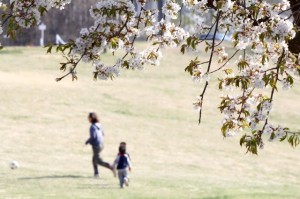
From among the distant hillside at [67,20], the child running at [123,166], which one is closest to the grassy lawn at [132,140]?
the child running at [123,166]

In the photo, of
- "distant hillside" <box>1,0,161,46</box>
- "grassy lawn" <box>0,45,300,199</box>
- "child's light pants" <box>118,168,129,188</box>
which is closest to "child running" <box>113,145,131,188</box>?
"child's light pants" <box>118,168,129,188</box>

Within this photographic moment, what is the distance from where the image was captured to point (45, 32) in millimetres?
70375

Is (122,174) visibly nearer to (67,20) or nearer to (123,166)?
(123,166)

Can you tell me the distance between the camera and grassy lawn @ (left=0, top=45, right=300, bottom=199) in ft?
74.9

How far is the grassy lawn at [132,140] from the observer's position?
22844 millimetres

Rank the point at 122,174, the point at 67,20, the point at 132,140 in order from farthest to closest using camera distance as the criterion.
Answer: the point at 67,20
the point at 132,140
the point at 122,174

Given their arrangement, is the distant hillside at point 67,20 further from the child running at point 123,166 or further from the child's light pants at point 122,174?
the child's light pants at point 122,174

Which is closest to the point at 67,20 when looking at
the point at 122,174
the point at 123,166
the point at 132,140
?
the point at 132,140

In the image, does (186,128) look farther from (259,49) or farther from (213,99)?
(259,49)

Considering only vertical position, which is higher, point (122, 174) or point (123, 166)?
point (123, 166)

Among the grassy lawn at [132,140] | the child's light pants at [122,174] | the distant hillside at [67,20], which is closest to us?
the child's light pants at [122,174]

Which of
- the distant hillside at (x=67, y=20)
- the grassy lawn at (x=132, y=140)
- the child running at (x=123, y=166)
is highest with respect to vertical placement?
the distant hillside at (x=67, y=20)

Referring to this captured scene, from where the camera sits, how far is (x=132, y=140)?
35594 mm

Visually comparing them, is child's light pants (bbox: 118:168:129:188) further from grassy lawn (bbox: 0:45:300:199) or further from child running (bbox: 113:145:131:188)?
grassy lawn (bbox: 0:45:300:199)
